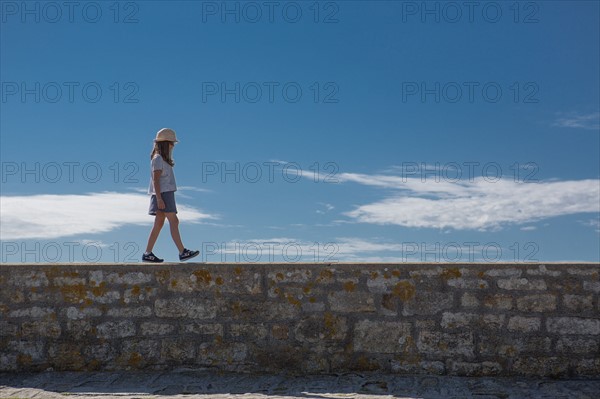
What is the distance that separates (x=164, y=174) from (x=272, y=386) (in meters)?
2.97

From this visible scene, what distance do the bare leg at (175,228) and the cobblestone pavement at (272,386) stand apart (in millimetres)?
1640

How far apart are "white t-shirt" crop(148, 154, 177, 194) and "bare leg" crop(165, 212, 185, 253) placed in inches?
12.2

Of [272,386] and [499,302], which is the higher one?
[499,302]

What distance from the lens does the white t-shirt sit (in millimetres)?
7824

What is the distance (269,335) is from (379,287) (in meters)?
1.23

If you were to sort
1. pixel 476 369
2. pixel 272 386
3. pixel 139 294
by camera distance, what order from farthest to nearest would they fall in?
pixel 139 294 < pixel 476 369 < pixel 272 386

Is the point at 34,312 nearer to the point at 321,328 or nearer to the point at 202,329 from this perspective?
the point at 202,329

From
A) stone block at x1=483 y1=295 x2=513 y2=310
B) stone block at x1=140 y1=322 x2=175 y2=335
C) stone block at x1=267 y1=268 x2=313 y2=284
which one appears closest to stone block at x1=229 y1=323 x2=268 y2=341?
stone block at x1=267 y1=268 x2=313 y2=284

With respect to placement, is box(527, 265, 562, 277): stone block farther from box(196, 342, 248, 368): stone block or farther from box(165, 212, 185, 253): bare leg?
box(165, 212, 185, 253): bare leg

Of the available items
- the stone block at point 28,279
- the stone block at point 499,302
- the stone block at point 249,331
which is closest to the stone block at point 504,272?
the stone block at point 499,302

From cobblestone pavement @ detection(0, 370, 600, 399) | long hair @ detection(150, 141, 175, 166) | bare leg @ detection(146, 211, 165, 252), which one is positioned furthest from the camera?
long hair @ detection(150, 141, 175, 166)

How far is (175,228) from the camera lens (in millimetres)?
7793

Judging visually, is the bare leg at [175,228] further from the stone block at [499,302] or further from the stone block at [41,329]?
the stone block at [499,302]

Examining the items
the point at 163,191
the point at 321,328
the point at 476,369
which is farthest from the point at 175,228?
the point at 476,369
